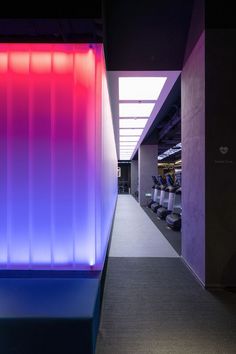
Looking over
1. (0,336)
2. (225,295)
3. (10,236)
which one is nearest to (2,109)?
(10,236)

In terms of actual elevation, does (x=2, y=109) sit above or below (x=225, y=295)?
above

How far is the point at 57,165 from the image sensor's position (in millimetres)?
2355

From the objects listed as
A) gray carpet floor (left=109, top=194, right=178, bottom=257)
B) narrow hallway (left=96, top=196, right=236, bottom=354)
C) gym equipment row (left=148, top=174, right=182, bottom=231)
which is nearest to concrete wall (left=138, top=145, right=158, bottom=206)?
gym equipment row (left=148, top=174, right=182, bottom=231)

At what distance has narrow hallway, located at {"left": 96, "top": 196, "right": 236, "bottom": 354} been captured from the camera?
186cm

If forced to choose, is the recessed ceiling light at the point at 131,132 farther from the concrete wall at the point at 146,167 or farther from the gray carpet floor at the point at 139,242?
the gray carpet floor at the point at 139,242

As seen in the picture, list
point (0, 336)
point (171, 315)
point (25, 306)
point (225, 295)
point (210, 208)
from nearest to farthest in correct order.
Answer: point (0, 336) < point (25, 306) < point (171, 315) < point (225, 295) < point (210, 208)

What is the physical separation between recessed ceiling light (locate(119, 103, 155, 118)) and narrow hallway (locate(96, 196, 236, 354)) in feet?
12.5

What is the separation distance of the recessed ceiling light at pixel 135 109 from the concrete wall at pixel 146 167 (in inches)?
186

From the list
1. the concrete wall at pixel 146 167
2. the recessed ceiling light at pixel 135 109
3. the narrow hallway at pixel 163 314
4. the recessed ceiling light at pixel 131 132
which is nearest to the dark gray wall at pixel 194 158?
the narrow hallway at pixel 163 314

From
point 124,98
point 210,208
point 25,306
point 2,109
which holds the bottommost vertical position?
point 25,306

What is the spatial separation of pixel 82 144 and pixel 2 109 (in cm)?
92

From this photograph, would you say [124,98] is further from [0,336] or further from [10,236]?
[0,336]

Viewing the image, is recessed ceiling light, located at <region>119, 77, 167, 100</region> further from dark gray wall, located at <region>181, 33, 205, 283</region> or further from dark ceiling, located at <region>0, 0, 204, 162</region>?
dark gray wall, located at <region>181, 33, 205, 283</region>

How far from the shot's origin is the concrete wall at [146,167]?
11.2 m
